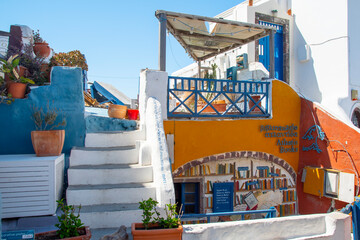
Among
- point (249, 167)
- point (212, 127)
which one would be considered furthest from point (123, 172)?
point (249, 167)

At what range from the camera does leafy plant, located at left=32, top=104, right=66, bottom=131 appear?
13.9ft

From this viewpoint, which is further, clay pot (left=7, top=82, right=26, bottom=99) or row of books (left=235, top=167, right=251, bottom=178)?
row of books (left=235, top=167, right=251, bottom=178)

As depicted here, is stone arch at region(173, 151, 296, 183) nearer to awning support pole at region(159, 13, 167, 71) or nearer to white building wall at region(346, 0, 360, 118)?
awning support pole at region(159, 13, 167, 71)

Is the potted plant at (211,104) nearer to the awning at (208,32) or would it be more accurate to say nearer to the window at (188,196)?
the awning at (208,32)

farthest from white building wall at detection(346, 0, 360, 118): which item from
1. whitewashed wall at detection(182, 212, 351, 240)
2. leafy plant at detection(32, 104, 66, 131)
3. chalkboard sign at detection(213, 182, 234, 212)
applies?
leafy plant at detection(32, 104, 66, 131)

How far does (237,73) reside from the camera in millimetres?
10750

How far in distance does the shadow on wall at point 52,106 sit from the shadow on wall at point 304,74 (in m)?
9.88

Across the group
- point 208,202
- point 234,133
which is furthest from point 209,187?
point 234,133

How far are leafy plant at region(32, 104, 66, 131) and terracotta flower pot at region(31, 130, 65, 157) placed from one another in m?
0.32

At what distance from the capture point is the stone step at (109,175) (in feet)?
12.7

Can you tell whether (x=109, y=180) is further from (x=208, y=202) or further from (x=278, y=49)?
(x=278, y=49)

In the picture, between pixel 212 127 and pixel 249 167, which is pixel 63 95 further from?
pixel 249 167

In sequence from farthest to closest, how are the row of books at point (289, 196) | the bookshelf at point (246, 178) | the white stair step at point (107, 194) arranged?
the row of books at point (289, 196)
the bookshelf at point (246, 178)
the white stair step at point (107, 194)

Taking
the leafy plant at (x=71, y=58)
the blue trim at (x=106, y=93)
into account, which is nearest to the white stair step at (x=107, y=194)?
the leafy plant at (x=71, y=58)
